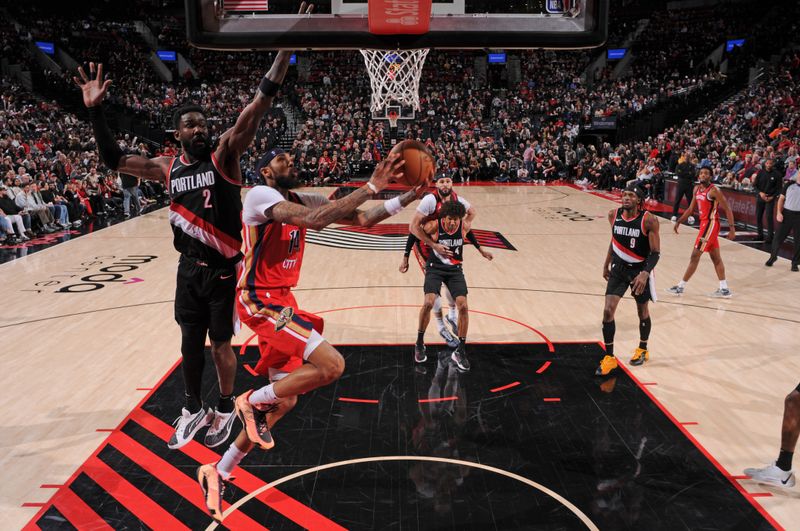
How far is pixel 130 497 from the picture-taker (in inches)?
163

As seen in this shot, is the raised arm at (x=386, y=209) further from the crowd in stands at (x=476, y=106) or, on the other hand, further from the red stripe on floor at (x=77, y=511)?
the crowd in stands at (x=476, y=106)

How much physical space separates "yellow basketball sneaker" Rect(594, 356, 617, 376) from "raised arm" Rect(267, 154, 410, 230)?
11.7 feet

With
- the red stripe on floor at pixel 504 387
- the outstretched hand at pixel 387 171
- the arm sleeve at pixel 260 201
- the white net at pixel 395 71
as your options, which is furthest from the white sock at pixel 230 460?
the white net at pixel 395 71

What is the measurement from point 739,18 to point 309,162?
2288 cm

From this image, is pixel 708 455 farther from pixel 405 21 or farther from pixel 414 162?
pixel 405 21

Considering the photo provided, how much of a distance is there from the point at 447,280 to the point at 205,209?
2.98 metres

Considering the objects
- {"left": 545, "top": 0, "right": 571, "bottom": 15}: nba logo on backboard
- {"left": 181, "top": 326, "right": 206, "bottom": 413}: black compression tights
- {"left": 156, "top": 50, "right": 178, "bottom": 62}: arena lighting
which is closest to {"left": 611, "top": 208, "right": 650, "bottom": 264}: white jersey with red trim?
{"left": 545, "top": 0, "right": 571, "bottom": 15}: nba logo on backboard

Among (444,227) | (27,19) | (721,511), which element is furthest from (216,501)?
(27,19)

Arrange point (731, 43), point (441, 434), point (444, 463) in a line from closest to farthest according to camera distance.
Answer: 1. point (444, 463)
2. point (441, 434)
3. point (731, 43)

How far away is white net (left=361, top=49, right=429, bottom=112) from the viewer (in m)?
9.08

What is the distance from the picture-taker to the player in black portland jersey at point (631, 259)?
19.9 feet

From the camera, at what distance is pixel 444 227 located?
638cm

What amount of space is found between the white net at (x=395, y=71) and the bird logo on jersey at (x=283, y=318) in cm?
574

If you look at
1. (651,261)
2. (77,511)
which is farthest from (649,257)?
(77,511)
